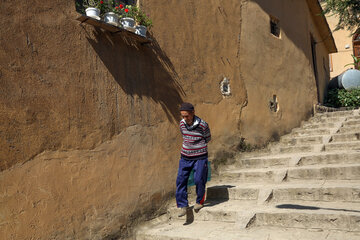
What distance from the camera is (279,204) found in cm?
393

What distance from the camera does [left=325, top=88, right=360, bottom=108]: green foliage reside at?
11045 millimetres

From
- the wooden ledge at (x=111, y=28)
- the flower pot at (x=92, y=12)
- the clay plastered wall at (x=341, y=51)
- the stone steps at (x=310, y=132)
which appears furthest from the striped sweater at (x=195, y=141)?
the clay plastered wall at (x=341, y=51)

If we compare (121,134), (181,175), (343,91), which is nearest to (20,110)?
(121,134)

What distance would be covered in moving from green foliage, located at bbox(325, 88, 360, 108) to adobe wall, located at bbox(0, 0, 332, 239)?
7.05m

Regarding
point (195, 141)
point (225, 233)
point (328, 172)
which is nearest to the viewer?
point (225, 233)

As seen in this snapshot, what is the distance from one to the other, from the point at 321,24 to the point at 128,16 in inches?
397

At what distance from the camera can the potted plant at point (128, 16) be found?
13.0ft

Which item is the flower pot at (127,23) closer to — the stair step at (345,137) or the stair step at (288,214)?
the stair step at (288,214)

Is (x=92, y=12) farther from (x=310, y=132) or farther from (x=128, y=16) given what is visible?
(x=310, y=132)

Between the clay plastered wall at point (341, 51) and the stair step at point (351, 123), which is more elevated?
the clay plastered wall at point (341, 51)

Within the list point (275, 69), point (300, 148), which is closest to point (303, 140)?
point (300, 148)

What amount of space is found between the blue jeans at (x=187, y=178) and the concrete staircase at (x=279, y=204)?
200 mm

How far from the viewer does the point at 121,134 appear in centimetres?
388

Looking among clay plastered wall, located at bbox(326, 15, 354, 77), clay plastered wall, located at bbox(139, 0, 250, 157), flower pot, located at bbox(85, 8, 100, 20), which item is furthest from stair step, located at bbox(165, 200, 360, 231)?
clay plastered wall, located at bbox(326, 15, 354, 77)
